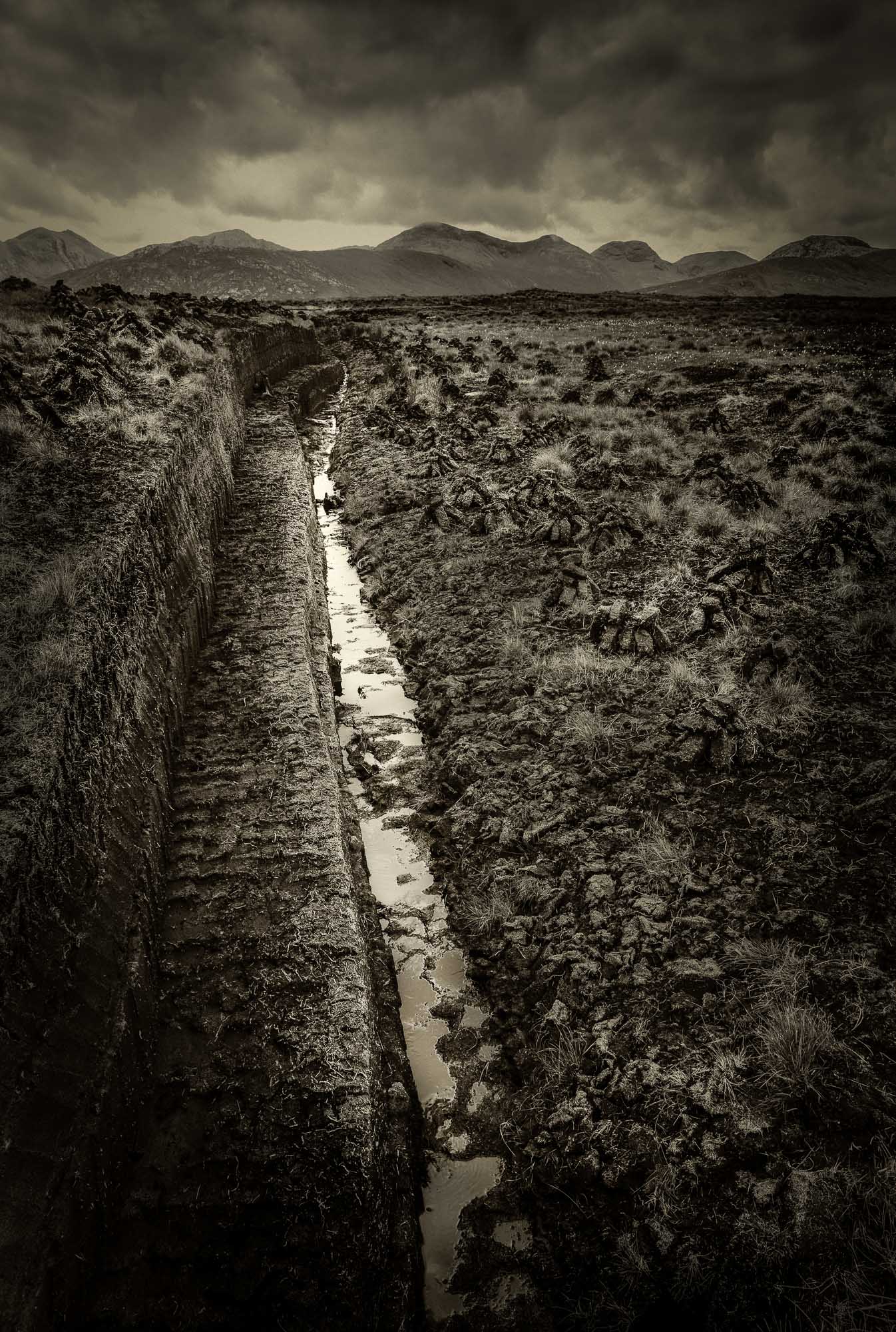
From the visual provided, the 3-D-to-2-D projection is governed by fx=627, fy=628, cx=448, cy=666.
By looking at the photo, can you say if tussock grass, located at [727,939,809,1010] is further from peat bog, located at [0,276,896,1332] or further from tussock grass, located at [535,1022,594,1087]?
tussock grass, located at [535,1022,594,1087]

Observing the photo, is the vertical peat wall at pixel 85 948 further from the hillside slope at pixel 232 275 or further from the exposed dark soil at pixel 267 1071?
the hillside slope at pixel 232 275

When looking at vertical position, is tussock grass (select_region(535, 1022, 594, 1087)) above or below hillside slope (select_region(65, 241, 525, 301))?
below

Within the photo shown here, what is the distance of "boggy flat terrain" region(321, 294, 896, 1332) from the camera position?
2.62m

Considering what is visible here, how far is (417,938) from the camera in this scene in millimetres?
4547

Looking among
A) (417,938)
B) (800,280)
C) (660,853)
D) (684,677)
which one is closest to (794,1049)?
(660,853)

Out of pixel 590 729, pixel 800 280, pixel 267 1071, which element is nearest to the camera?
pixel 267 1071

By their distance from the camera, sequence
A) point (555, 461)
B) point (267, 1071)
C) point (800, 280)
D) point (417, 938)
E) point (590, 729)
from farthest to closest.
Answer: point (800, 280) → point (555, 461) → point (590, 729) → point (417, 938) → point (267, 1071)

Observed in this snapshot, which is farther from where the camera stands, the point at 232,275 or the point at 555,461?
the point at 232,275

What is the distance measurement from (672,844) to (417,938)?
1925 mm

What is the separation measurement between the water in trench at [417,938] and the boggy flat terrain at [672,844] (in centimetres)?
19

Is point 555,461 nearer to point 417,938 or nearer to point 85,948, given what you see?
point 417,938

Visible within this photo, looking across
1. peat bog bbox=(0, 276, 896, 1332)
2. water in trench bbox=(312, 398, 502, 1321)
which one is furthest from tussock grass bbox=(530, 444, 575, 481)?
water in trench bbox=(312, 398, 502, 1321)

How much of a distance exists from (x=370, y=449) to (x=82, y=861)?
1165cm

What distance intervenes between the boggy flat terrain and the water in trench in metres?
0.19
